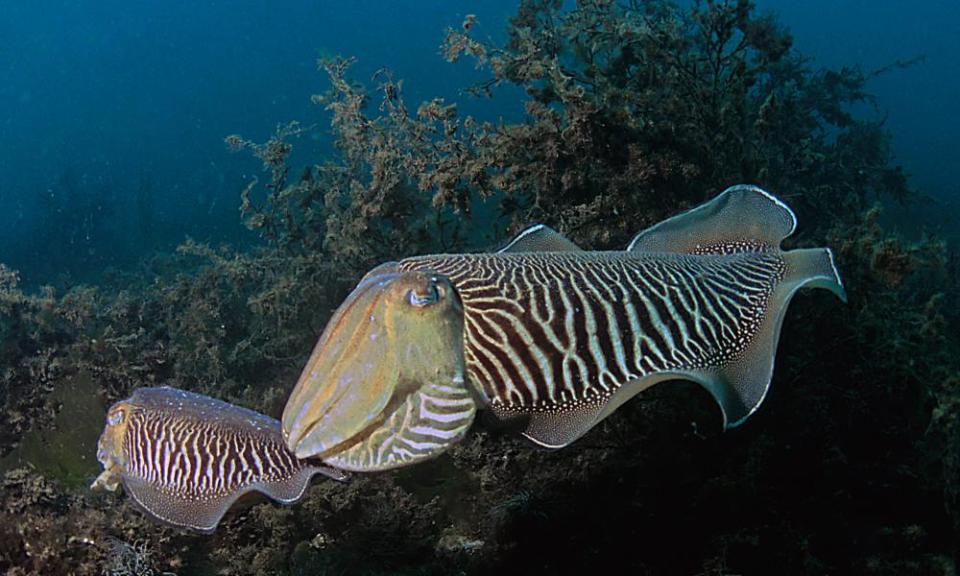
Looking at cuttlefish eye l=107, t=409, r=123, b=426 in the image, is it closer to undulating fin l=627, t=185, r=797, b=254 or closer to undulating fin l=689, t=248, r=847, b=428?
undulating fin l=627, t=185, r=797, b=254

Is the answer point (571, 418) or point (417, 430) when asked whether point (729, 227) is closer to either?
point (571, 418)

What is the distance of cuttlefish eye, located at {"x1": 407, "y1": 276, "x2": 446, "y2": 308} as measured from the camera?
220 cm

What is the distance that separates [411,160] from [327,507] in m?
3.61

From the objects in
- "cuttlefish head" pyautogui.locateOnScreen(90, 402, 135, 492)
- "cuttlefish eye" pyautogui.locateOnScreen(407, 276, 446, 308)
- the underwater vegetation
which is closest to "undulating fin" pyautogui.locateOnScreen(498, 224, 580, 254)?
"cuttlefish eye" pyautogui.locateOnScreen(407, 276, 446, 308)

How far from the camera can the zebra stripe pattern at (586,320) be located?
238 centimetres

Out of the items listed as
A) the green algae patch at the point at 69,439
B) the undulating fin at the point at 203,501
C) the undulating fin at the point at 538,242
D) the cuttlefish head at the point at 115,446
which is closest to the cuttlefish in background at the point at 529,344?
the undulating fin at the point at 538,242

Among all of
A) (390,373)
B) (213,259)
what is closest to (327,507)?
(390,373)

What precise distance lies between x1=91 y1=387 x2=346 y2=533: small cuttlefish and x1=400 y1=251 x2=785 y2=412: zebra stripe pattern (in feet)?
5.39

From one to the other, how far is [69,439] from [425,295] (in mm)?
5409

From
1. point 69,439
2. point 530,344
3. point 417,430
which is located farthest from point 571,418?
point 69,439

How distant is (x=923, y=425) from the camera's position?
427 centimetres

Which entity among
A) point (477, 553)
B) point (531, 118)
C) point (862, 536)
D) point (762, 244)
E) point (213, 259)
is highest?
point (531, 118)

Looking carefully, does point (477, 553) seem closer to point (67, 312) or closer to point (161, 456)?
point (161, 456)

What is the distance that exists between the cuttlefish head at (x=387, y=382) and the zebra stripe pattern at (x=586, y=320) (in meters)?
0.14
